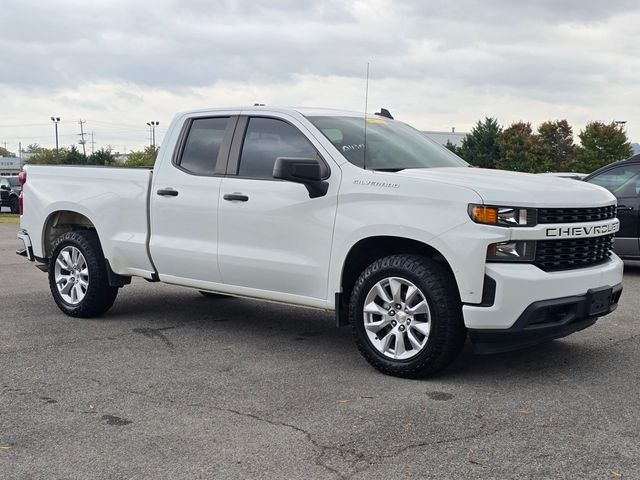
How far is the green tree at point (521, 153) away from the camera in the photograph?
69625mm

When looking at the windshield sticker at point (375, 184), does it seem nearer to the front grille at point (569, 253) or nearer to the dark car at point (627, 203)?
the front grille at point (569, 253)

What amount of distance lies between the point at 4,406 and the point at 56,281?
301 centimetres

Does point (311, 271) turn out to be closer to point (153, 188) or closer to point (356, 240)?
point (356, 240)

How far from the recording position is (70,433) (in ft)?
14.2

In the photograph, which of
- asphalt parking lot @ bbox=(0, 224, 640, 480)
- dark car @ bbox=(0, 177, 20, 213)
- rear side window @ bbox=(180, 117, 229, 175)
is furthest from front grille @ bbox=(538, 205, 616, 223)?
dark car @ bbox=(0, 177, 20, 213)

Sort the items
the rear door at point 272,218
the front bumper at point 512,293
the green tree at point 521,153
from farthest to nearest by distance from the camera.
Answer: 1. the green tree at point 521,153
2. the rear door at point 272,218
3. the front bumper at point 512,293

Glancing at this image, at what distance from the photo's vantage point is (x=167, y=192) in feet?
22.0

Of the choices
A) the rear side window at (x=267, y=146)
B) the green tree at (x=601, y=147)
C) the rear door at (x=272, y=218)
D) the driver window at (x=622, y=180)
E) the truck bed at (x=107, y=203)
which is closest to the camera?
the rear door at (x=272, y=218)

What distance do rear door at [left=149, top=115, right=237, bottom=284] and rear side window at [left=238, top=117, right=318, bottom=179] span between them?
0.72 ft

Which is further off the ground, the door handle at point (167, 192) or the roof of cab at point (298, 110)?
the roof of cab at point (298, 110)

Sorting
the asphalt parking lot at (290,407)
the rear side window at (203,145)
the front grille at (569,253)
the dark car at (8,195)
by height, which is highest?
the rear side window at (203,145)

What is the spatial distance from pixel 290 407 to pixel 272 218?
172 centimetres

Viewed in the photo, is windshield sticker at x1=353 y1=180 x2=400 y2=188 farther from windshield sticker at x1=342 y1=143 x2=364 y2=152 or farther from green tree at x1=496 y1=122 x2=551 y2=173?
green tree at x1=496 y1=122 x2=551 y2=173

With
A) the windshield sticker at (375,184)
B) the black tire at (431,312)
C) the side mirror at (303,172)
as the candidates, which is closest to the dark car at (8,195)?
the side mirror at (303,172)
